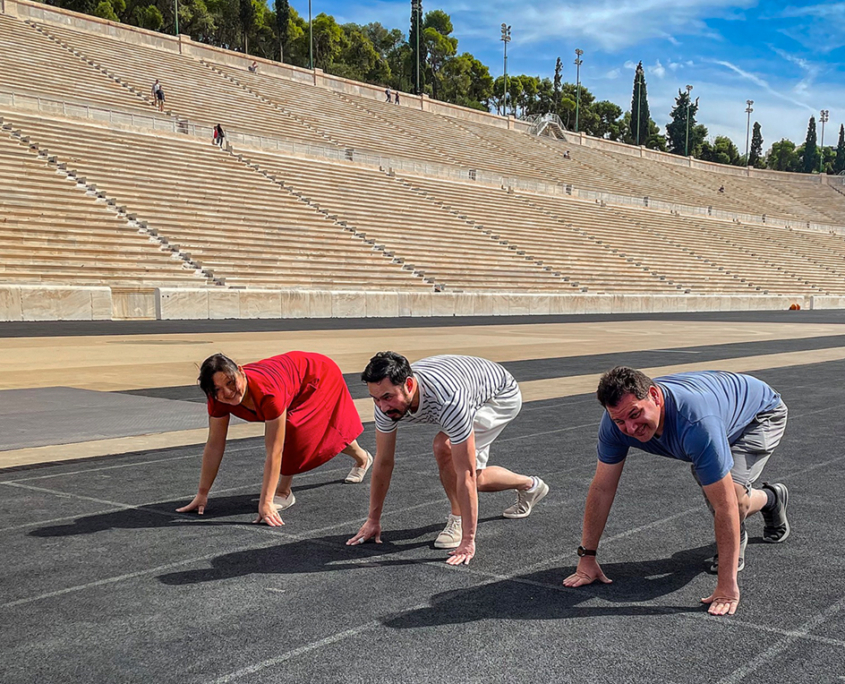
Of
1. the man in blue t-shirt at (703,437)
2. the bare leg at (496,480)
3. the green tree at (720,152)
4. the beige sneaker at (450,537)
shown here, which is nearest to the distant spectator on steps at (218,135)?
the bare leg at (496,480)

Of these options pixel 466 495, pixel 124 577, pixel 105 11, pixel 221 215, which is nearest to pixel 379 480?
pixel 466 495

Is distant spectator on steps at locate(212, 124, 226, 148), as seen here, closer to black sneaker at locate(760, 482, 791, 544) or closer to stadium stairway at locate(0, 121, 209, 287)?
stadium stairway at locate(0, 121, 209, 287)

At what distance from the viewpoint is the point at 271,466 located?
5.27 m

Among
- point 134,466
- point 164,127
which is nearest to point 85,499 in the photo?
point 134,466

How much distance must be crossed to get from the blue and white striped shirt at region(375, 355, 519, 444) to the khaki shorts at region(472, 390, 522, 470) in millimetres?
74

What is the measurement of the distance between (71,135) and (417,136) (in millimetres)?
23159

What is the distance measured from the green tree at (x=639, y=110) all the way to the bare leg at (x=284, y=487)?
98059 mm

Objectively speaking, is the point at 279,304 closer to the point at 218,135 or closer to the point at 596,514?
the point at 218,135

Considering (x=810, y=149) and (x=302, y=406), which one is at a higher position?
(x=810, y=149)

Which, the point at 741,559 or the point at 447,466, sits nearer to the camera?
the point at 741,559

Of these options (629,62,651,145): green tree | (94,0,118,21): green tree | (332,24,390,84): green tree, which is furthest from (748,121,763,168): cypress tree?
(94,0,118,21): green tree

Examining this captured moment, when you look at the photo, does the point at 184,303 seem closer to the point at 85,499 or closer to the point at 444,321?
the point at 444,321

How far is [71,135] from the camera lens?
29266 millimetres

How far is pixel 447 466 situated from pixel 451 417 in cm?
58
